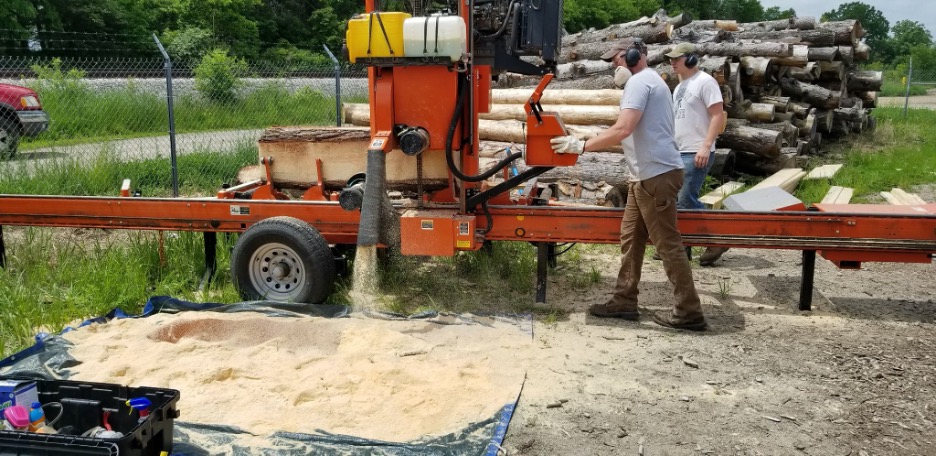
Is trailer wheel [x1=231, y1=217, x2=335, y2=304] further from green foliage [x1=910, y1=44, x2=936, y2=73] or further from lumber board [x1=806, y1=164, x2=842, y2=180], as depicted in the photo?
green foliage [x1=910, y1=44, x2=936, y2=73]

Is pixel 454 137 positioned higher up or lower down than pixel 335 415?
higher up

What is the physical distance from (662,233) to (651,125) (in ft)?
2.39

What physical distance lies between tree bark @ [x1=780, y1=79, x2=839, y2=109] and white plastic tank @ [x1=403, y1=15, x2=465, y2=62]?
9232 millimetres

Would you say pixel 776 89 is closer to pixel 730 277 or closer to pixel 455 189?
pixel 730 277

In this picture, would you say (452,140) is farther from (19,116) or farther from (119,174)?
(19,116)

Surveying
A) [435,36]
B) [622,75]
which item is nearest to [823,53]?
[622,75]

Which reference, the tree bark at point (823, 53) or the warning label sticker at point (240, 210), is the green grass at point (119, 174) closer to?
the warning label sticker at point (240, 210)

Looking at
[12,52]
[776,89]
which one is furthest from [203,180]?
[12,52]

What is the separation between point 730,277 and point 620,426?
3.30 m

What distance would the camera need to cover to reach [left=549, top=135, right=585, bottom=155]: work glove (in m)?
5.28

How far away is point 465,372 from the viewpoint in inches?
178

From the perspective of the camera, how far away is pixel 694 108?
6637 millimetres

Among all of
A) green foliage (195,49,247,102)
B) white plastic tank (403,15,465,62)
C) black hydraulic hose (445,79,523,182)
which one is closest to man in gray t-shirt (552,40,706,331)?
black hydraulic hose (445,79,523,182)

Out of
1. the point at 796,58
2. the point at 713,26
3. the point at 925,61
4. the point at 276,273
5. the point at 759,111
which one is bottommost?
the point at 276,273
